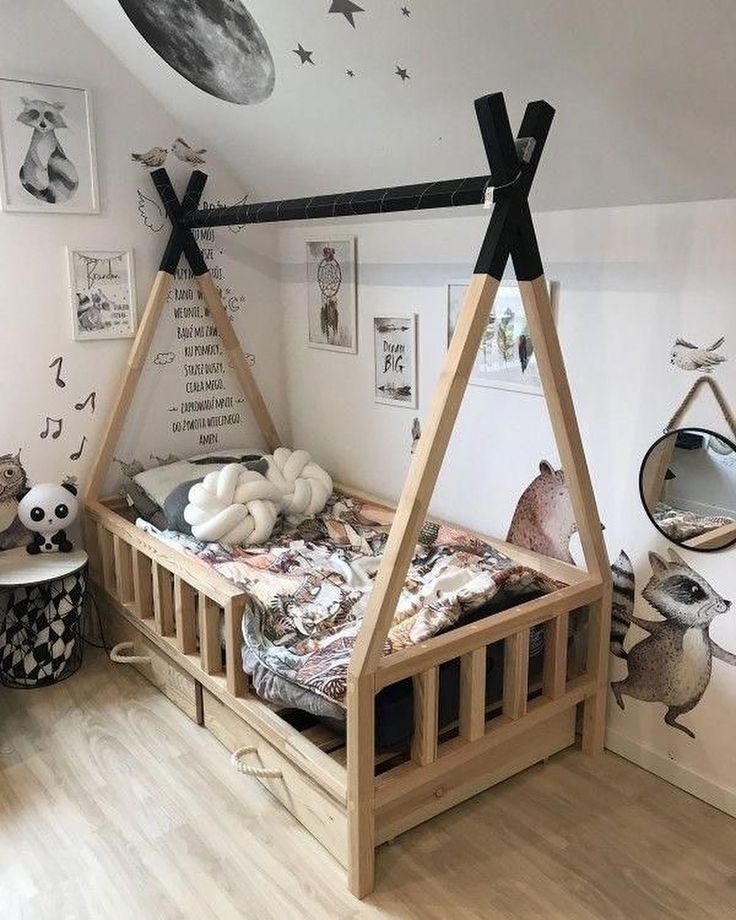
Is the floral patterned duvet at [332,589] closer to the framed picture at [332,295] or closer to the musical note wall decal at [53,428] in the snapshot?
the musical note wall decal at [53,428]

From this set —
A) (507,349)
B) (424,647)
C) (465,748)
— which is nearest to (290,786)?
(465,748)

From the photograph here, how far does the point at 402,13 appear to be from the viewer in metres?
1.89

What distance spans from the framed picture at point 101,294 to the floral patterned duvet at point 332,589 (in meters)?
0.77

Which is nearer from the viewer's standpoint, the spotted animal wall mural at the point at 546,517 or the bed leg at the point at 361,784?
the bed leg at the point at 361,784

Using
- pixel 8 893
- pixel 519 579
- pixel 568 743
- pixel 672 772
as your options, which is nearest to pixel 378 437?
pixel 519 579

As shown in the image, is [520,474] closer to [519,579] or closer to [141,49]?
[519,579]

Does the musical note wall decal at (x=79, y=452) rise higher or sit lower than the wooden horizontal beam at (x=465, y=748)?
higher

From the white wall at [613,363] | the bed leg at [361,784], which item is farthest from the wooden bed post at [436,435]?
the white wall at [613,363]

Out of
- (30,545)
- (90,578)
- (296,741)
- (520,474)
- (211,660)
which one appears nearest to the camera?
(296,741)

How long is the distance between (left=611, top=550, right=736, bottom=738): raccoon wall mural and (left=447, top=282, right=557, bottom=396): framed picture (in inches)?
23.3

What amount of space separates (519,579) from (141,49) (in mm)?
2045

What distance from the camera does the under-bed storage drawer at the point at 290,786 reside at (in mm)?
1986

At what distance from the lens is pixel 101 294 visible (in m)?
3.03

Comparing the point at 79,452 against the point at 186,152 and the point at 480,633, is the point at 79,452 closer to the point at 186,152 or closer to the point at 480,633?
the point at 186,152
